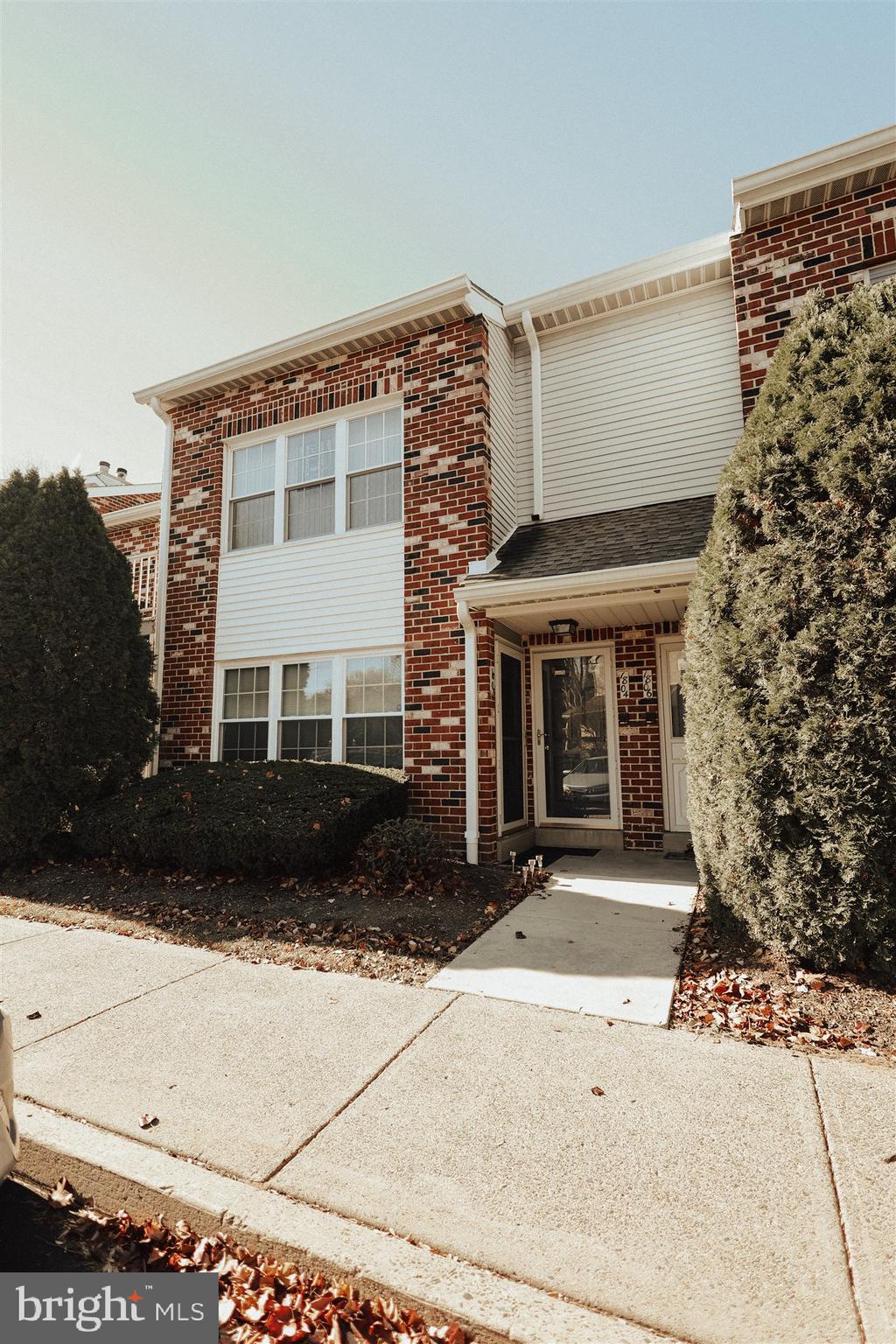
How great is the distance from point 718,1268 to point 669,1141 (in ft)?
1.97

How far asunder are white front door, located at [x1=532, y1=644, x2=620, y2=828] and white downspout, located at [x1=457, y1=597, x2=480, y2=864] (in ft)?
5.05

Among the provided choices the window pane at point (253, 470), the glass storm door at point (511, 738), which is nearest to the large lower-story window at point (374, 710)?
the glass storm door at point (511, 738)

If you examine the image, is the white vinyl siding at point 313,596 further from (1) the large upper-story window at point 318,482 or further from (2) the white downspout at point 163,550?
(2) the white downspout at point 163,550

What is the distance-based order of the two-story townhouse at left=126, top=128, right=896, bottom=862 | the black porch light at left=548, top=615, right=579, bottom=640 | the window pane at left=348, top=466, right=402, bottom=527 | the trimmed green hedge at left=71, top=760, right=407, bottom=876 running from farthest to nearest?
the window pane at left=348, top=466, right=402, bottom=527 → the black porch light at left=548, top=615, right=579, bottom=640 → the two-story townhouse at left=126, top=128, right=896, bottom=862 → the trimmed green hedge at left=71, top=760, right=407, bottom=876

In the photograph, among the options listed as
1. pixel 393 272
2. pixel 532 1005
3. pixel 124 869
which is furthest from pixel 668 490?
pixel 124 869

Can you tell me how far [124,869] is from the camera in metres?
6.79

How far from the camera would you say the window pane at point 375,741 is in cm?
791

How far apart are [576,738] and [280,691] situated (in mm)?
4012

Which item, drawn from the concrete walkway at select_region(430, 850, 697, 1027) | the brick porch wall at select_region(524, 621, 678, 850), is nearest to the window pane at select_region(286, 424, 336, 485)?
the brick porch wall at select_region(524, 621, 678, 850)

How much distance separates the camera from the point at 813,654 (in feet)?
12.2

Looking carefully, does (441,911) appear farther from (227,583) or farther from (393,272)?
(393,272)

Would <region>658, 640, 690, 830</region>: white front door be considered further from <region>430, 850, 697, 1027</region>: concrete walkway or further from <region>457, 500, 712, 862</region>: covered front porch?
<region>430, 850, 697, 1027</region>: concrete walkway

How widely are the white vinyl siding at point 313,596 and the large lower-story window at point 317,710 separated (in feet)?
0.84

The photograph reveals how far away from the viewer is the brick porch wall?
773 centimetres
